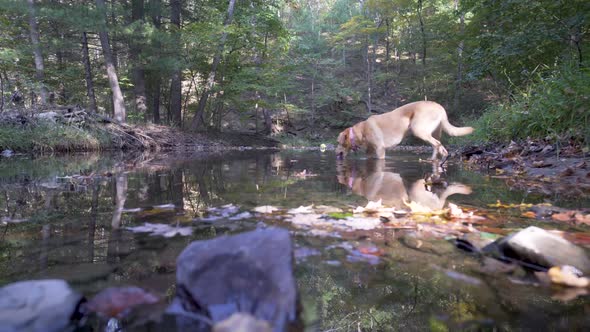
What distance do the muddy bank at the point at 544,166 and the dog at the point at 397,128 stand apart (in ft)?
5.74

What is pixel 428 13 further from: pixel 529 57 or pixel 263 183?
pixel 263 183

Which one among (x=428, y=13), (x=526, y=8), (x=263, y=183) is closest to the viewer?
(x=263, y=183)

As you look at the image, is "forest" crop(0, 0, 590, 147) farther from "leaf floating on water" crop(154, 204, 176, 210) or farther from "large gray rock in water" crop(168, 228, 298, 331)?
"large gray rock in water" crop(168, 228, 298, 331)

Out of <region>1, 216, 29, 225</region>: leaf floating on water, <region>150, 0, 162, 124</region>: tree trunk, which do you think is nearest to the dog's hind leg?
<region>1, 216, 29, 225</region>: leaf floating on water

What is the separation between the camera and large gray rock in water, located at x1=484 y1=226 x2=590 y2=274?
1.00 m

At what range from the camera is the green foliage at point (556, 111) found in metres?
4.18

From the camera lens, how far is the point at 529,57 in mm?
9133

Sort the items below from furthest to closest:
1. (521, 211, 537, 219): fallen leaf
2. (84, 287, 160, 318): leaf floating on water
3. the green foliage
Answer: the green foliage < (521, 211, 537, 219): fallen leaf < (84, 287, 160, 318): leaf floating on water

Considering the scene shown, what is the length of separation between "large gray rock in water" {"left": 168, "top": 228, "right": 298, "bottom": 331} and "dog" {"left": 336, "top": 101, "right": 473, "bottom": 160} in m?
6.72

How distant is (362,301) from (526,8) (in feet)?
34.2

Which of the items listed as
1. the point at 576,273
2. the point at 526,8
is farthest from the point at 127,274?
the point at 526,8

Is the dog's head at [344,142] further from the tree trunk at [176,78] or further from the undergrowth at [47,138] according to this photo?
the tree trunk at [176,78]

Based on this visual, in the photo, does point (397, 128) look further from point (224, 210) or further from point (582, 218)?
point (224, 210)

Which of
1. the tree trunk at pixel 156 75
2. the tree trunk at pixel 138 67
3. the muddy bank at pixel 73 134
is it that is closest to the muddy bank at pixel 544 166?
the muddy bank at pixel 73 134
